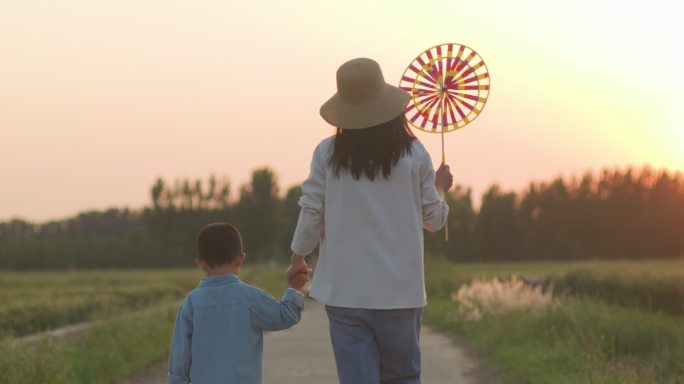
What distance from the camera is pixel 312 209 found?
430 centimetres

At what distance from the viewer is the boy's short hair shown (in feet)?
14.8

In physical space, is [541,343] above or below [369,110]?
below

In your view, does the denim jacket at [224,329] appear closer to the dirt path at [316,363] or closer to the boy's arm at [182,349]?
the boy's arm at [182,349]

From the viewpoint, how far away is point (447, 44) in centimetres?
550

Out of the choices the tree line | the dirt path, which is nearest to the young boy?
the dirt path

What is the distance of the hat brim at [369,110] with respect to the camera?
4.34m

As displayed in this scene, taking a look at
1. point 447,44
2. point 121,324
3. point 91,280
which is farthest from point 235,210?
point 447,44

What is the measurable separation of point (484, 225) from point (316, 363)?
9582 centimetres

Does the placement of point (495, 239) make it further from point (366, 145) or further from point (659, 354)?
point (366, 145)

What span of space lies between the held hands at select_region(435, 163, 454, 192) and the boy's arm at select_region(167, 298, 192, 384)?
132 cm

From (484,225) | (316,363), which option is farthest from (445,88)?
(484,225)

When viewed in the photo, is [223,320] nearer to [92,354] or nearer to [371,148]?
[371,148]

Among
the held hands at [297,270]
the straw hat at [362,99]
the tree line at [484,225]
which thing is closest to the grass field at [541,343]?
the held hands at [297,270]

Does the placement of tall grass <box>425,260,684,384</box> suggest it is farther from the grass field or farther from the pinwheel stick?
the pinwheel stick
